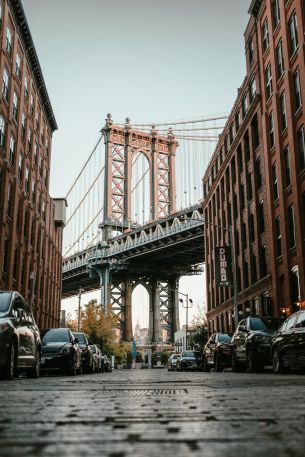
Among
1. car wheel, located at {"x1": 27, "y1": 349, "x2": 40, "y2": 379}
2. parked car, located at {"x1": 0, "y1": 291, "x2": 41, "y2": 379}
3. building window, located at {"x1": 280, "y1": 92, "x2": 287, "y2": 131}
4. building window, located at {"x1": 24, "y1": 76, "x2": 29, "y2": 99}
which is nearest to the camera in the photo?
parked car, located at {"x1": 0, "y1": 291, "x2": 41, "y2": 379}

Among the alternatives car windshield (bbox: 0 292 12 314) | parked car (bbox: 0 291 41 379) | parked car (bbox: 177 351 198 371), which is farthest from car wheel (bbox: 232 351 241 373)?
parked car (bbox: 177 351 198 371)

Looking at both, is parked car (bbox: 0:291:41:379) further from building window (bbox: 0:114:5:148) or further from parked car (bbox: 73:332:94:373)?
building window (bbox: 0:114:5:148)

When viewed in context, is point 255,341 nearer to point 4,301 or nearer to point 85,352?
point 85,352

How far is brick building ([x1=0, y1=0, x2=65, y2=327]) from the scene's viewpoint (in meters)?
35.9

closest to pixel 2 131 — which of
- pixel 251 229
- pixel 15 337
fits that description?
pixel 251 229

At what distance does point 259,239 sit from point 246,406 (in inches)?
1412

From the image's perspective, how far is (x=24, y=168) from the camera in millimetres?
41906

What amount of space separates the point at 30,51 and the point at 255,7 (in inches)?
669

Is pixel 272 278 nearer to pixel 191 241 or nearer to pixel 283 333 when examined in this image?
pixel 283 333

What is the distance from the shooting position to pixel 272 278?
34.7 meters

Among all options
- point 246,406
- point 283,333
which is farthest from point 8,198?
point 246,406

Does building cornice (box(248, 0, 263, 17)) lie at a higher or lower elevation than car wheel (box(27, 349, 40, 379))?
higher

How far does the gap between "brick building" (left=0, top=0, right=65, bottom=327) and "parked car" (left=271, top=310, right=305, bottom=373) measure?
2149cm

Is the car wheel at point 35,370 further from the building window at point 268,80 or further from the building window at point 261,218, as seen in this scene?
the building window at point 268,80
